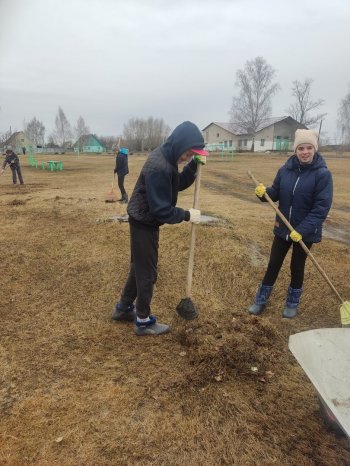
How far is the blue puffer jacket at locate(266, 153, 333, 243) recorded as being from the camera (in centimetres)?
352

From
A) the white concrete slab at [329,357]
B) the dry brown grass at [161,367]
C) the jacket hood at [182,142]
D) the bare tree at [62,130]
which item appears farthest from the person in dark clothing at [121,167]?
the bare tree at [62,130]

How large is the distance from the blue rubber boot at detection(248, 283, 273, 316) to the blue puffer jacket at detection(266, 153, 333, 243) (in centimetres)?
68

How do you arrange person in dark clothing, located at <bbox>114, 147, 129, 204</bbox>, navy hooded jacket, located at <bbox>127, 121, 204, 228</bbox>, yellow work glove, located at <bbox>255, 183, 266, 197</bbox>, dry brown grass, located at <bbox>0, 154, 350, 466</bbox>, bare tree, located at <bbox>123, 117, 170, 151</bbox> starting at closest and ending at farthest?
dry brown grass, located at <bbox>0, 154, 350, 466</bbox>, navy hooded jacket, located at <bbox>127, 121, 204, 228</bbox>, yellow work glove, located at <bbox>255, 183, 266, 197</bbox>, person in dark clothing, located at <bbox>114, 147, 129, 204</bbox>, bare tree, located at <bbox>123, 117, 170, 151</bbox>

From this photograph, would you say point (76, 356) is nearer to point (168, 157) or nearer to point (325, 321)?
point (168, 157)

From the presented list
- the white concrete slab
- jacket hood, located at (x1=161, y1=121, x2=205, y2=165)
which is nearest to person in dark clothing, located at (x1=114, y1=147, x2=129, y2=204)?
jacket hood, located at (x1=161, y1=121, x2=205, y2=165)

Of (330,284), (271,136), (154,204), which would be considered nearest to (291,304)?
(330,284)

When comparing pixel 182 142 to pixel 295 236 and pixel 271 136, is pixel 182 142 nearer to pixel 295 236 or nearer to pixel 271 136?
pixel 295 236

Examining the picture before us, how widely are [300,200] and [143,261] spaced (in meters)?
1.66

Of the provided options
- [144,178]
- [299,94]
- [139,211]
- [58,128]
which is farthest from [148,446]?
[58,128]

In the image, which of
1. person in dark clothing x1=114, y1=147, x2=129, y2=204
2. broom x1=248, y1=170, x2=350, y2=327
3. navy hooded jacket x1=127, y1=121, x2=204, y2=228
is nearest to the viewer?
navy hooded jacket x1=127, y1=121, x2=204, y2=228

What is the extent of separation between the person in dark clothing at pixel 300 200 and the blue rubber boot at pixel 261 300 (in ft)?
0.37

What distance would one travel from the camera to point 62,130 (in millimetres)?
89375

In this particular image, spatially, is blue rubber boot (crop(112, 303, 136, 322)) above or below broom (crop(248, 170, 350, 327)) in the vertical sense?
below

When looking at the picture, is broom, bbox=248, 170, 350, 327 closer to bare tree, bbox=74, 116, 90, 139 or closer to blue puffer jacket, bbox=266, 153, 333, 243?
Answer: blue puffer jacket, bbox=266, 153, 333, 243
